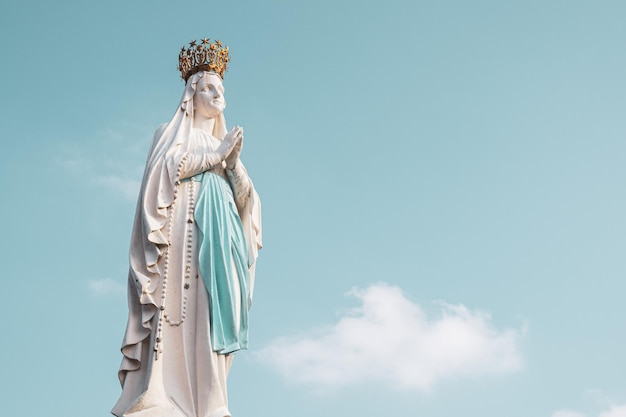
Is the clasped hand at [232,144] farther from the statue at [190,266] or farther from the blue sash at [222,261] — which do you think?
the blue sash at [222,261]

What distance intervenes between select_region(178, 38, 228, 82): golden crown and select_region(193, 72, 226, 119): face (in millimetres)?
163

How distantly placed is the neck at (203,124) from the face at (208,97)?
5cm

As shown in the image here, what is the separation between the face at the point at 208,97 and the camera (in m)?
11.9

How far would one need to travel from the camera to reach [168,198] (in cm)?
1107

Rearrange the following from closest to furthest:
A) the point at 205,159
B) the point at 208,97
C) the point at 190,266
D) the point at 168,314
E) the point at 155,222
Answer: the point at 168,314 → the point at 190,266 → the point at 155,222 → the point at 205,159 → the point at 208,97

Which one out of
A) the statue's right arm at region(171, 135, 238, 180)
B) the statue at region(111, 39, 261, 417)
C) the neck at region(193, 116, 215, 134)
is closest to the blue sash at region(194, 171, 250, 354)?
the statue at region(111, 39, 261, 417)

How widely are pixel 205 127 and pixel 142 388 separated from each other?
133 inches

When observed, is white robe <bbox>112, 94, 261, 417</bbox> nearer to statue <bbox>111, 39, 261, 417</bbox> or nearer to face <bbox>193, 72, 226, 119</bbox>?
statue <bbox>111, 39, 261, 417</bbox>

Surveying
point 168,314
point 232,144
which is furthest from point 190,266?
point 232,144

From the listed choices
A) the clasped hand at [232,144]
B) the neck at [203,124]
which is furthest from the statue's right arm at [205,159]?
the neck at [203,124]

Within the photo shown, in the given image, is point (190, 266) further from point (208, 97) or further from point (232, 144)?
point (208, 97)

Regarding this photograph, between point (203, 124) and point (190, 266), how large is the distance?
6.79 feet

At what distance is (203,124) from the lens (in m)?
12.0

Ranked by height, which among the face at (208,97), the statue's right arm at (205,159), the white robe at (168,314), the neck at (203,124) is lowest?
the white robe at (168,314)
